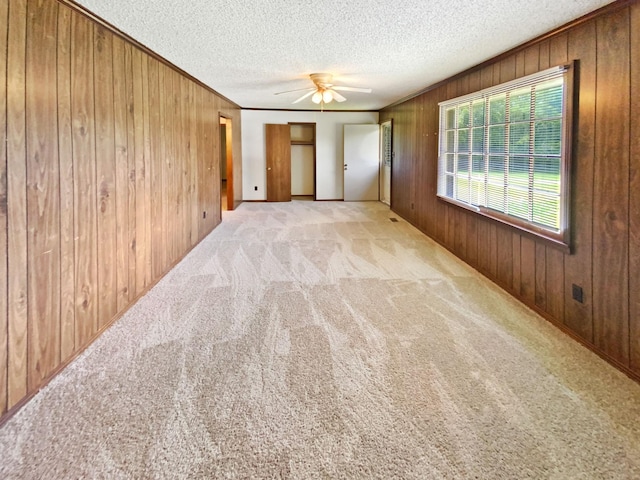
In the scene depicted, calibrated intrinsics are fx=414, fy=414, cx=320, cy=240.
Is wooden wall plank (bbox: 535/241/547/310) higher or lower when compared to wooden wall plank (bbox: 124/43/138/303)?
lower

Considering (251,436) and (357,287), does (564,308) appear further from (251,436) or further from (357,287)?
(251,436)

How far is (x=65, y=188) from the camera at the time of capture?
2443 millimetres

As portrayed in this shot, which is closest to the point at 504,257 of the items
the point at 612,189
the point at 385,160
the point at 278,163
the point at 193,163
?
the point at 612,189

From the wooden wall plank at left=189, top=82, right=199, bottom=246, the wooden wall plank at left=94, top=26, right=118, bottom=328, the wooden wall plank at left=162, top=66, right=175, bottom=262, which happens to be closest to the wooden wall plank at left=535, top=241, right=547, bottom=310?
the wooden wall plank at left=94, top=26, right=118, bottom=328

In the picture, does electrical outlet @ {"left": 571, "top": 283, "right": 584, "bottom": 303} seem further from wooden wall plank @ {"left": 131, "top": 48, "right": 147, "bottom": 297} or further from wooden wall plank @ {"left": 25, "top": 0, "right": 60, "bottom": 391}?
wooden wall plank @ {"left": 131, "top": 48, "right": 147, "bottom": 297}

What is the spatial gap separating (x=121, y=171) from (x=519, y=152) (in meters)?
3.30

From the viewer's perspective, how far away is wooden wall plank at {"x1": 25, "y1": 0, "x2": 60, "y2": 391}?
83.2 inches

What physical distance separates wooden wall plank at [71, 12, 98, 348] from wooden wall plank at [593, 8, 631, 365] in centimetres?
323

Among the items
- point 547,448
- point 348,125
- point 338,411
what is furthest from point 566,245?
point 348,125

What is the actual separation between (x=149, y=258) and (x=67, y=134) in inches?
65.0

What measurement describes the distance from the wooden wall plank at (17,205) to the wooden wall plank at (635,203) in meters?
3.21

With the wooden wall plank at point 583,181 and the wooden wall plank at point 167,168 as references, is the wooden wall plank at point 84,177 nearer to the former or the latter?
the wooden wall plank at point 167,168

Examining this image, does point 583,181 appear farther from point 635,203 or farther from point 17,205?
point 17,205

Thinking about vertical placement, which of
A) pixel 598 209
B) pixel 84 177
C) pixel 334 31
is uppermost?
pixel 334 31
